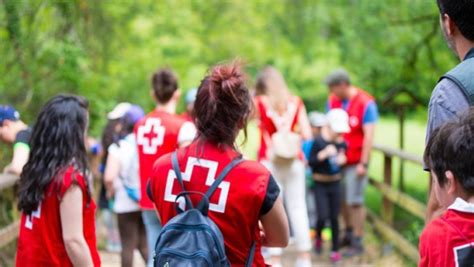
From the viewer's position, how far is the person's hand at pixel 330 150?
7.56 meters

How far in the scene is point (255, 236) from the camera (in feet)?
9.48

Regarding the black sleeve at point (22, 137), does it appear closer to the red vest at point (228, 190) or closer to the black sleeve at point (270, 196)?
the red vest at point (228, 190)

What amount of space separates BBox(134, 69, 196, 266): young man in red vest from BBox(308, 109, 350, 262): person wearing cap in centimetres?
264

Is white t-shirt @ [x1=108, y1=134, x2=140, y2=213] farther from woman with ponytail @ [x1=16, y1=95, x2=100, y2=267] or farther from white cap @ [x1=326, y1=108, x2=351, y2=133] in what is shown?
white cap @ [x1=326, y1=108, x2=351, y2=133]

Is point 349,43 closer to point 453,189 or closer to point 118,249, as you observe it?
point 118,249

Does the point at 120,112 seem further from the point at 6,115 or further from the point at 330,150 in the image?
the point at 330,150

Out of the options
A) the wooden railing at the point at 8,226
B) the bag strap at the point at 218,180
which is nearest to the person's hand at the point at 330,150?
the wooden railing at the point at 8,226

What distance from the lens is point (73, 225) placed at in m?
3.21

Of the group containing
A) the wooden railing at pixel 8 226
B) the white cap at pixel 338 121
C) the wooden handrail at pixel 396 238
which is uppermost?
the white cap at pixel 338 121

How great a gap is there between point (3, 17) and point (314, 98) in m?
9.46

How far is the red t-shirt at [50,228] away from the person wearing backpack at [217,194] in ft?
1.51

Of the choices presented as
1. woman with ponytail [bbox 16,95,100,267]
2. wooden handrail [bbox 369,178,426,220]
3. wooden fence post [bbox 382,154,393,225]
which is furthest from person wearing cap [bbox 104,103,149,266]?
wooden fence post [bbox 382,154,393,225]

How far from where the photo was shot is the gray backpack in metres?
2.68

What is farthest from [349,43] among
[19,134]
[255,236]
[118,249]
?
[255,236]
